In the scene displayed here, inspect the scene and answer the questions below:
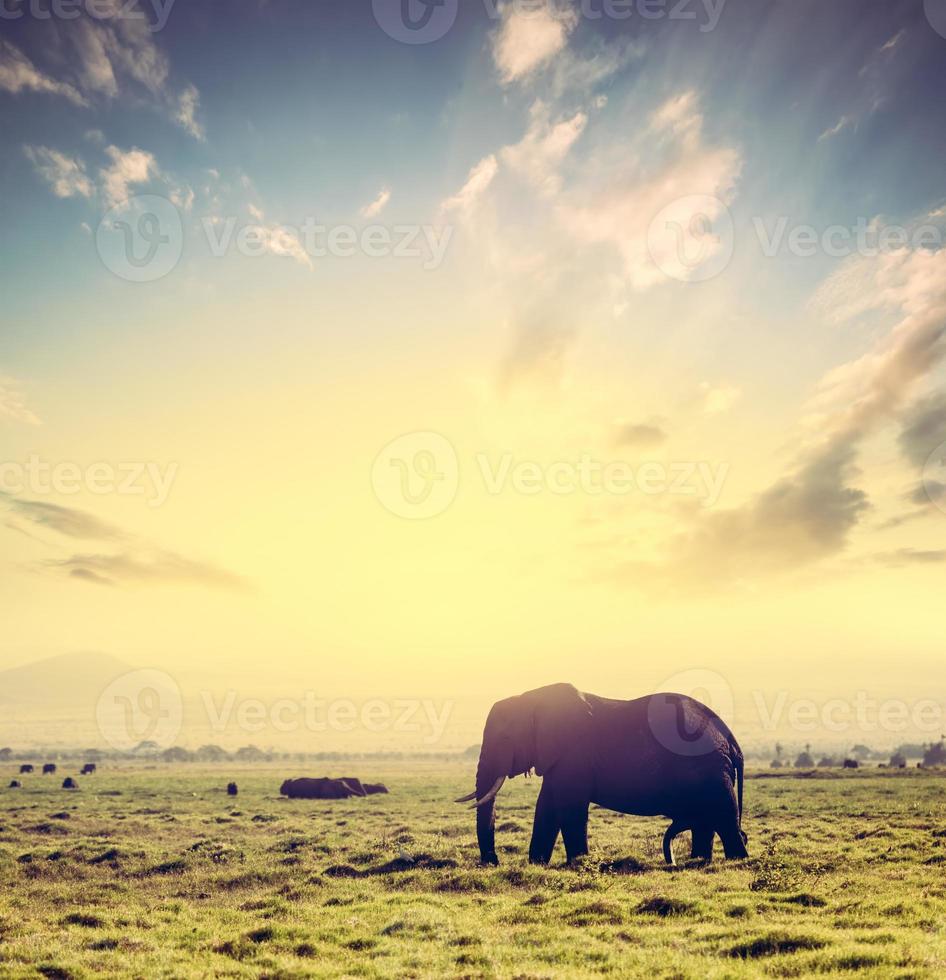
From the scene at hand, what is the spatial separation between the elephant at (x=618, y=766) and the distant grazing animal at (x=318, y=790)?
3330 cm

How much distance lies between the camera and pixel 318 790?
49.7 meters

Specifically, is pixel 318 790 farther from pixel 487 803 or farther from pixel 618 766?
pixel 618 766

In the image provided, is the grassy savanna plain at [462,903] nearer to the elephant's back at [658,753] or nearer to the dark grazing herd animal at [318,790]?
the elephant's back at [658,753]

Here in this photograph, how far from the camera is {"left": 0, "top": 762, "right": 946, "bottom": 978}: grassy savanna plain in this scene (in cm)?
1016

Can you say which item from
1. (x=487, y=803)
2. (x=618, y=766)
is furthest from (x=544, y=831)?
(x=618, y=766)

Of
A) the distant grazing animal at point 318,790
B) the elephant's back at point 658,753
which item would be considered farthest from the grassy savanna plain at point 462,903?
the distant grazing animal at point 318,790

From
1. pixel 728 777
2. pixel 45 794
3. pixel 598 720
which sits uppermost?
pixel 598 720

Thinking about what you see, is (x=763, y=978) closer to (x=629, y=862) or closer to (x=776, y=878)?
(x=776, y=878)

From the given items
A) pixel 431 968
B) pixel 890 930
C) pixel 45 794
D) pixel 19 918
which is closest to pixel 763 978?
pixel 890 930

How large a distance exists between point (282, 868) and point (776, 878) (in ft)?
43.0

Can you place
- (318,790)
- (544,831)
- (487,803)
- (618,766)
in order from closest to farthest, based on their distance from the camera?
(544,831), (618,766), (487,803), (318,790)

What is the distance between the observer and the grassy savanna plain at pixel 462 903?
10156 millimetres

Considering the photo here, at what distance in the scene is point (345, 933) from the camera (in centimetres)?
1223

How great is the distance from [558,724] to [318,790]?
3648cm
